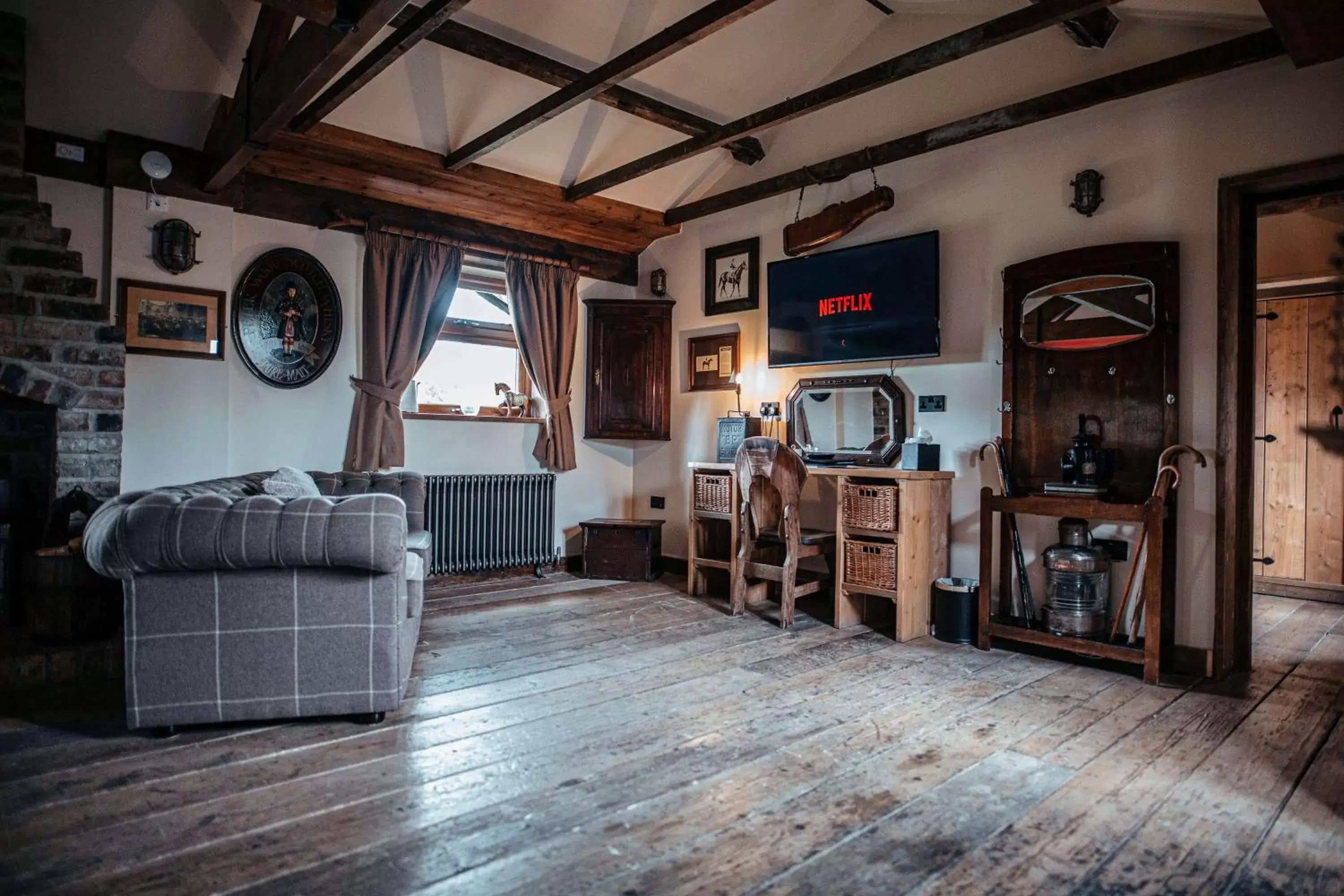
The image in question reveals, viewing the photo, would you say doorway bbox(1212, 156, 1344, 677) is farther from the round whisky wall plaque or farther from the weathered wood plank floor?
the round whisky wall plaque

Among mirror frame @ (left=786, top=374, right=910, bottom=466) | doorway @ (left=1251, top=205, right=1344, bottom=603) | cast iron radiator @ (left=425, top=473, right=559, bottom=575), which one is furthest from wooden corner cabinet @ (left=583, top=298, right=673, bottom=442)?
doorway @ (left=1251, top=205, right=1344, bottom=603)

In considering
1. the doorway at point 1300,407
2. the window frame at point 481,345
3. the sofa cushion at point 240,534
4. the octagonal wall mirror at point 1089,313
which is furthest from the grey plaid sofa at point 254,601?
the doorway at point 1300,407

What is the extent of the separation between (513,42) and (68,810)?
3630 millimetres

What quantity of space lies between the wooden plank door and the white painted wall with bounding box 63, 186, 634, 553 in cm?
560

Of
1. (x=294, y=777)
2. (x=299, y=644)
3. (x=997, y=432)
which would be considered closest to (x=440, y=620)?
(x=299, y=644)

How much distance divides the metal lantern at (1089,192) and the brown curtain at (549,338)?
3375mm

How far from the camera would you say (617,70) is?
337cm

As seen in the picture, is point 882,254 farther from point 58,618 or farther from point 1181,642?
point 58,618

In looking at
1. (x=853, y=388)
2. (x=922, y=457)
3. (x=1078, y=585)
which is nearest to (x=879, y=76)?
(x=853, y=388)

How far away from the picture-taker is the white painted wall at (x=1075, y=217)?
3236mm

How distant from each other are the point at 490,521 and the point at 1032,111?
13.2ft

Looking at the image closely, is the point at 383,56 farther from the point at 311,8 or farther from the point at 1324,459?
the point at 1324,459

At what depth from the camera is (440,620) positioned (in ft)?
13.3

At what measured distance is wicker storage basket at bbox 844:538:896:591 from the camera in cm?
386
